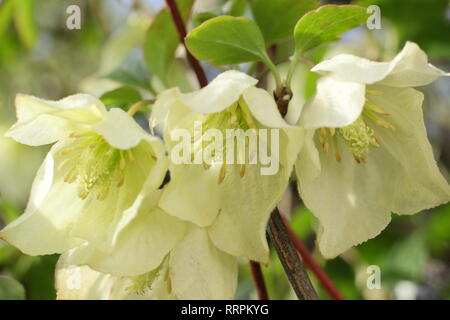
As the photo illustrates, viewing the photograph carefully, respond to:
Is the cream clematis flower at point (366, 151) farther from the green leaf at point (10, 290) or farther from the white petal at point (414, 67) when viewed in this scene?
the green leaf at point (10, 290)

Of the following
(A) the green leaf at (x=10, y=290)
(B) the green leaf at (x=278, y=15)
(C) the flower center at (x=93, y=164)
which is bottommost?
(A) the green leaf at (x=10, y=290)

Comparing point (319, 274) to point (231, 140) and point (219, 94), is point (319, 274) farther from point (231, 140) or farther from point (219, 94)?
point (219, 94)

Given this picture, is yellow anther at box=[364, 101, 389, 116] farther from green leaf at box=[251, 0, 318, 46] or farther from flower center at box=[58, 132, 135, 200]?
flower center at box=[58, 132, 135, 200]

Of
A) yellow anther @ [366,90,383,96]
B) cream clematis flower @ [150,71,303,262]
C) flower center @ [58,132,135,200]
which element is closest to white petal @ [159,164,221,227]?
cream clematis flower @ [150,71,303,262]

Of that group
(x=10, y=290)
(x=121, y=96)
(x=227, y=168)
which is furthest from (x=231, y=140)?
(x=10, y=290)

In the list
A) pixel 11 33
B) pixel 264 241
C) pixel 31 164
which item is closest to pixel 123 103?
pixel 264 241

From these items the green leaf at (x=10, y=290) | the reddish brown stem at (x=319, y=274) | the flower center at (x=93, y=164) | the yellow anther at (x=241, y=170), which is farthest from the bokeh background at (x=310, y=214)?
the yellow anther at (x=241, y=170)

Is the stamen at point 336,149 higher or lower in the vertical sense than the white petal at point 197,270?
higher

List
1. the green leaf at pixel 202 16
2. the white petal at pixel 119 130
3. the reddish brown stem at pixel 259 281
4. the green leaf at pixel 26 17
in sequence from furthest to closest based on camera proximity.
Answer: the green leaf at pixel 26 17, the green leaf at pixel 202 16, the reddish brown stem at pixel 259 281, the white petal at pixel 119 130
